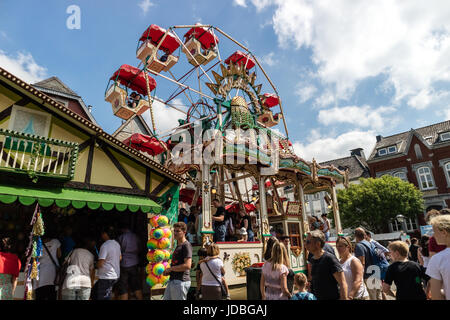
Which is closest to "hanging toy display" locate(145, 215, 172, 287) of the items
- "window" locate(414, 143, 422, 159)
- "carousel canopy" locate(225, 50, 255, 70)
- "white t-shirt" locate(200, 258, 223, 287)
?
"white t-shirt" locate(200, 258, 223, 287)

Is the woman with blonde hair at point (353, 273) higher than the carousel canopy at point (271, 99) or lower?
lower

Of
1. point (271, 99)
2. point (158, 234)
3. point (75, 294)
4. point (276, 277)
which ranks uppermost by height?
point (271, 99)

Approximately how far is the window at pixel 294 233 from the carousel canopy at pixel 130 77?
10.4 meters

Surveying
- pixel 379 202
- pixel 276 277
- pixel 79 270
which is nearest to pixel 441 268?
pixel 276 277

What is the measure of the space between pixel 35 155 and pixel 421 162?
119 ft

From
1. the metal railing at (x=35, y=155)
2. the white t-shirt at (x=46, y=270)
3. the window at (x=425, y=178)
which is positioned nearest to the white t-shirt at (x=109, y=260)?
the white t-shirt at (x=46, y=270)

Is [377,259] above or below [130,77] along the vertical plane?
below

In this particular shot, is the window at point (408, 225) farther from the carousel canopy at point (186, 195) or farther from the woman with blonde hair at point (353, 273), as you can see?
the woman with blonde hair at point (353, 273)

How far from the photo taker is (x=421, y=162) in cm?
3112

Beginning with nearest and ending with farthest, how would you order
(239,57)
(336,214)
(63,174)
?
1. (63,174)
2. (336,214)
3. (239,57)

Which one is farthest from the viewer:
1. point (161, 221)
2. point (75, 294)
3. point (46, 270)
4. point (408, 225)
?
point (408, 225)

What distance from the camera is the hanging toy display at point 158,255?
6469 millimetres

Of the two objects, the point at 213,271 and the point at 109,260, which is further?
the point at 109,260

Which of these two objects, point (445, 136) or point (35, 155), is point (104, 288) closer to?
point (35, 155)
